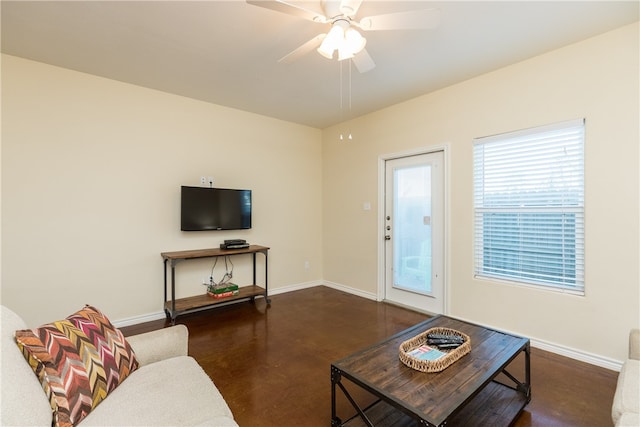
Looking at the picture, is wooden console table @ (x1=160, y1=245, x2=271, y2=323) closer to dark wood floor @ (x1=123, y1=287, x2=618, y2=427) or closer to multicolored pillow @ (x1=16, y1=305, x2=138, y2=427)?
dark wood floor @ (x1=123, y1=287, x2=618, y2=427)

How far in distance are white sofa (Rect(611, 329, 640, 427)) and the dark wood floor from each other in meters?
0.49

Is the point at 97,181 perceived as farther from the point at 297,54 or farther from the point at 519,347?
the point at 519,347

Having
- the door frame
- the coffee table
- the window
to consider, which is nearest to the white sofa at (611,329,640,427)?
the coffee table

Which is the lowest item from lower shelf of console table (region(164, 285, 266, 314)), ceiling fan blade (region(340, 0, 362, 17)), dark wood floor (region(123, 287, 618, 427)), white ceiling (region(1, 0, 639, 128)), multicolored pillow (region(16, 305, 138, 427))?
dark wood floor (region(123, 287, 618, 427))

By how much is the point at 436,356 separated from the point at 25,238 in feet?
12.2

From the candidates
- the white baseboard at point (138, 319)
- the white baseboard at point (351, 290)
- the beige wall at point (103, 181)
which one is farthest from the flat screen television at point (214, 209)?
the white baseboard at point (351, 290)

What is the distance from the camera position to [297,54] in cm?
223

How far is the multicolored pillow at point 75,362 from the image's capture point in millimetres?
1155

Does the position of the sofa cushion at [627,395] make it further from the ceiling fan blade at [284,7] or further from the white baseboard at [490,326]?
the ceiling fan blade at [284,7]

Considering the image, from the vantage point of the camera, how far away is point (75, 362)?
1.25 meters

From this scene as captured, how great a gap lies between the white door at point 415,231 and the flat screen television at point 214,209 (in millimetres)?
2027

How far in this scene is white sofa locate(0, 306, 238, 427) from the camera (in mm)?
1017

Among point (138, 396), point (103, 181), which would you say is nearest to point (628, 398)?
point (138, 396)

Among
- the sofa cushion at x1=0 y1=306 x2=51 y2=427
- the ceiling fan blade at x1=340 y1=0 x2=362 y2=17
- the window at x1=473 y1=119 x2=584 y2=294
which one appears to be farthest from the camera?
the window at x1=473 y1=119 x2=584 y2=294
